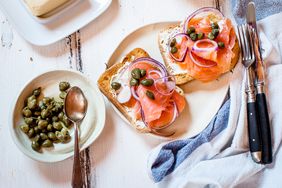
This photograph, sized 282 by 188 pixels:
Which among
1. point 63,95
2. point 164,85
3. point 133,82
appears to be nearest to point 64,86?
point 63,95

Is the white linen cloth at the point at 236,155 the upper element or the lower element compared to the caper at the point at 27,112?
lower

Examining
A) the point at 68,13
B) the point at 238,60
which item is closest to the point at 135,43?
the point at 68,13

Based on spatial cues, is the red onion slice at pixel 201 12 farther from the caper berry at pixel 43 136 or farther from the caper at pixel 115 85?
the caper berry at pixel 43 136

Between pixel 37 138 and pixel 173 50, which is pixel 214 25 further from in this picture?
pixel 37 138

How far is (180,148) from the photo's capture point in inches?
56.4

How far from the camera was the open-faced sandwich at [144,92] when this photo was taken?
140cm

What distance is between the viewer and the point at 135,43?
1.53 meters

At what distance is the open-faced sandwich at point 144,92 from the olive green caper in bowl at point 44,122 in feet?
0.58

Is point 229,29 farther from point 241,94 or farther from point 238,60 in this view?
point 241,94

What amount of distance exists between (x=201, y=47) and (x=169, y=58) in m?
0.13

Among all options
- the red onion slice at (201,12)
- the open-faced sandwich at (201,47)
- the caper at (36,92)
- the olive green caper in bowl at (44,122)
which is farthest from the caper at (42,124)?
the red onion slice at (201,12)

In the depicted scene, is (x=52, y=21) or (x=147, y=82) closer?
(x=147, y=82)

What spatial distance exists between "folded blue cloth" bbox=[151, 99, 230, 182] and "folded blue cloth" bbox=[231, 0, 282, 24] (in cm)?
33

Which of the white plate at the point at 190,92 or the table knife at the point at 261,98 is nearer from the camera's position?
the table knife at the point at 261,98
